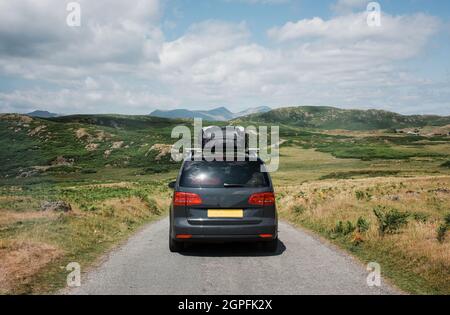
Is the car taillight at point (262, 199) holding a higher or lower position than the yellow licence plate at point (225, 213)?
higher

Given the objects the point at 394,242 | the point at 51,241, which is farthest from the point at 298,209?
the point at 51,241

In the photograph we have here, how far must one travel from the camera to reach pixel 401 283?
24.8ft

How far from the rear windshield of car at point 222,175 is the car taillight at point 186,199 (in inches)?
8.6

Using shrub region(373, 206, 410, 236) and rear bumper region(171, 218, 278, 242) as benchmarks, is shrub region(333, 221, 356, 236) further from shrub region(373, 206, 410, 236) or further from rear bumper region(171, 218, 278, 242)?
rear bumper region(171, 218, 278, 242)

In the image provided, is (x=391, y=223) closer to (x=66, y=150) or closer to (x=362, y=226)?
(x=362, y=226)

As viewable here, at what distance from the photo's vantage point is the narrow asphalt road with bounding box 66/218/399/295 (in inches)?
277

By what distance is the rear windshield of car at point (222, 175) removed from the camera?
965 centimetres

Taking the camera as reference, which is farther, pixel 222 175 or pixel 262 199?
pixel 222 175

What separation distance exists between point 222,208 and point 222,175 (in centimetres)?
76

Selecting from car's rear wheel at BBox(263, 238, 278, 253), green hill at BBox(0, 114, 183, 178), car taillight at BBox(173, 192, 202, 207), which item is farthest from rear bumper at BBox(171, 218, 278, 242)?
green hill at BBox(0, 114, 183, 178)

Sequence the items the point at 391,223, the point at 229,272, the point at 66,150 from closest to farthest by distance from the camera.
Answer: the point at 229,272
the point at 391,223
the point at 66,150

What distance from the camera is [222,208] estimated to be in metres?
9.42

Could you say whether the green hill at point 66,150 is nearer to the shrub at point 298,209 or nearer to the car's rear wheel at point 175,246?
the shrub at point 298,209

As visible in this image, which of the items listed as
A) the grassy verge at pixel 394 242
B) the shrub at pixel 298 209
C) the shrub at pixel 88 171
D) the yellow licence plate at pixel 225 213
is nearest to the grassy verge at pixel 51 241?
the yellow licence plate at pixel 225 213
